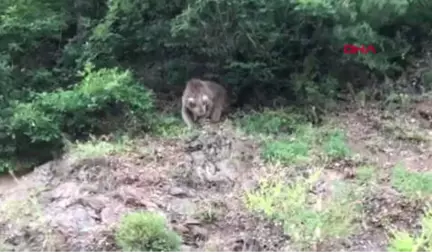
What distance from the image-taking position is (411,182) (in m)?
7.33

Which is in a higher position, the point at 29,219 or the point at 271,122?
the point at 271,122

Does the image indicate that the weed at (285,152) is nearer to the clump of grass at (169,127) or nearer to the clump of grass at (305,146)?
the clump of grass at (305,146)

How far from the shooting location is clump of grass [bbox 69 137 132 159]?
802cm

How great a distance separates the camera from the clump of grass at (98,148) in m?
8.02

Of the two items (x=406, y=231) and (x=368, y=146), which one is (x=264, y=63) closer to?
(x=368, y=146)

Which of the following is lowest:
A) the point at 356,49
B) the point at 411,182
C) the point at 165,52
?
the point at 411,182

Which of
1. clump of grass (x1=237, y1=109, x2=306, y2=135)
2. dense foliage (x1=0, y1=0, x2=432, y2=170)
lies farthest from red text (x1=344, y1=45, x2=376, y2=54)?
clump of grass (x1=237, y1=109, x2=306, y2=135)

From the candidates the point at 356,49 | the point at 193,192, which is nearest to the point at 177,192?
the point at 193,192

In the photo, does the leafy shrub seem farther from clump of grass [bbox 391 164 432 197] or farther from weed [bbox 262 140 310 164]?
clump of grass [bbox 391 164 432 197]

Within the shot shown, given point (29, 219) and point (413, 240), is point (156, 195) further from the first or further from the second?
point (413, 240)

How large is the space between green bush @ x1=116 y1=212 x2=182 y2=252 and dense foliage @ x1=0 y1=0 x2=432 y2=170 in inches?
92.4

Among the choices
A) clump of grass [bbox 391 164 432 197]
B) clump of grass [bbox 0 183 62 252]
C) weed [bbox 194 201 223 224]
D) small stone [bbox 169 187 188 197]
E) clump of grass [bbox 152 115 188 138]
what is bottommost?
clump of grass [bbox 0 183 62 252]

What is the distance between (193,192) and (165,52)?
3.22 metres

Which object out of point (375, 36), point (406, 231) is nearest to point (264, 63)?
point (375, 36)
